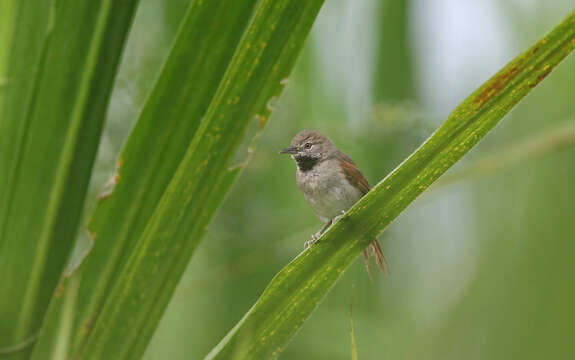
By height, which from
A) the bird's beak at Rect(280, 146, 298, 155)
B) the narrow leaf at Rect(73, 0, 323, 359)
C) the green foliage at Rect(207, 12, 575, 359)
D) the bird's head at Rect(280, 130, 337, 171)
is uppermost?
the bird's head at Rect(280, 130, 337, 171)

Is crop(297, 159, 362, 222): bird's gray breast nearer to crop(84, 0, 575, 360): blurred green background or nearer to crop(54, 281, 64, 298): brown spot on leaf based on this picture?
crop(84, 0, 575, 360): blurred green background

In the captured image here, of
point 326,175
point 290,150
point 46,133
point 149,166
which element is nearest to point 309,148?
point 326,175

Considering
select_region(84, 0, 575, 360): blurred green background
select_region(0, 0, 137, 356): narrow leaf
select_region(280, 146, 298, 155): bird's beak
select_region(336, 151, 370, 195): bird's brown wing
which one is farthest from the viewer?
select_region(336, 151, 370, 195): bird's brown wing

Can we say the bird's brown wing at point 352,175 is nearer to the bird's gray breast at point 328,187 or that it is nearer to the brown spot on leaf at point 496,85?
the bird's gray breast at point 328,187

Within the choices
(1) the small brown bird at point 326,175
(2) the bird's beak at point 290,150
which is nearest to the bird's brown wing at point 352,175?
(1) the small brown bird at point 326,175

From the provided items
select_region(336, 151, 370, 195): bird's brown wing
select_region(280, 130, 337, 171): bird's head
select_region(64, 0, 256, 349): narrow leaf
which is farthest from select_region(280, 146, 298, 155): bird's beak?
select_region(64, 0, 256, 349): narrow leaf

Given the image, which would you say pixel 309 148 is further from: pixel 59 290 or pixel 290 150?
pixel 59 290
